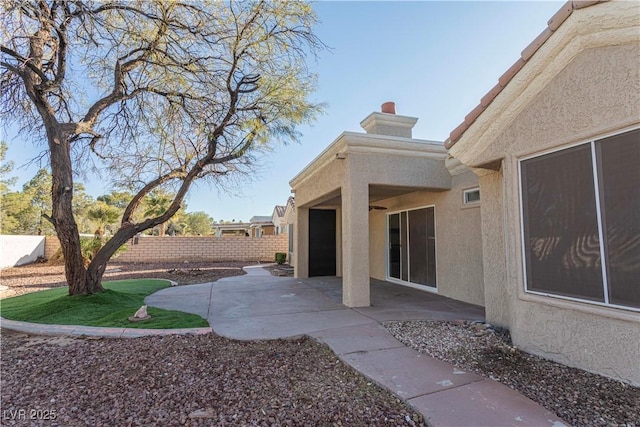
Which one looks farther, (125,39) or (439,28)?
(439,28)

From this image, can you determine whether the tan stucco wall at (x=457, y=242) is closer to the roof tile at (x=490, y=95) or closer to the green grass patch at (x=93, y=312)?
the roof tile at (x=490, y=95)

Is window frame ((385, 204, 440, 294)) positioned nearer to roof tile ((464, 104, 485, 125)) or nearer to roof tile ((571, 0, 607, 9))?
roof tile ((464, 104, 485, 125))

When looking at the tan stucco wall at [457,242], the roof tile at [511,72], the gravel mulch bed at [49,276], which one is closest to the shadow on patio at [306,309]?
the tan stucco wall at [457,242]

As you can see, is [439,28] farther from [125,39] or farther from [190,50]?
[125,39]

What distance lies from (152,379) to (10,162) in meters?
29.8

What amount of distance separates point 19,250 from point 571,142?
23.7m

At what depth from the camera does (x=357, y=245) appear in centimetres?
780

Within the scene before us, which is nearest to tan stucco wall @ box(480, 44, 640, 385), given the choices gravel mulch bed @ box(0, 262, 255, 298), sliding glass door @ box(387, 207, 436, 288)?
sliding glass door @ box(387, 207, 436, 288)

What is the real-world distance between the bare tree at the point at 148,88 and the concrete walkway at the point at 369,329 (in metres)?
3.15

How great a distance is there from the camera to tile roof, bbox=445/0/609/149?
4.04m

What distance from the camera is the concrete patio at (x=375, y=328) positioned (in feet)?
10.7

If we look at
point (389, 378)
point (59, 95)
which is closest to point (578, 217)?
point (389, 378)

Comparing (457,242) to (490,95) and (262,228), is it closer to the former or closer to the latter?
(490,95)

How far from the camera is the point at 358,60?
389 inches
